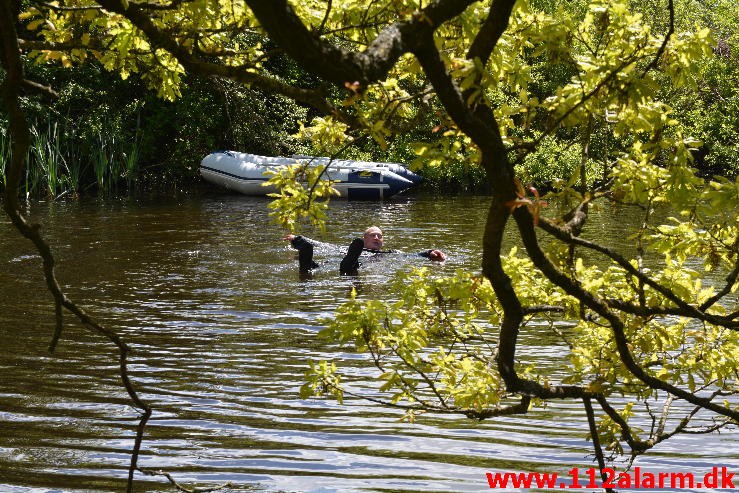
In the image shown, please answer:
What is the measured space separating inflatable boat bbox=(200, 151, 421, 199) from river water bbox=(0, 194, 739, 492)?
9.42m

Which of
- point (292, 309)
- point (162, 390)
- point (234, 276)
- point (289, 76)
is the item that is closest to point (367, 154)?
point (289, 76)

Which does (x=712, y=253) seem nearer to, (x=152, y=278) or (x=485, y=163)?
(x=485, y=163)

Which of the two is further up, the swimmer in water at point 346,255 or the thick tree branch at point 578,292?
the thick tree branch at point 578,292

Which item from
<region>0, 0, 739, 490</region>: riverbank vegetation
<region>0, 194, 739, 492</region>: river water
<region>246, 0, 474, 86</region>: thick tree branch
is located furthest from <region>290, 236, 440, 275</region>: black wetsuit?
<region>246, 0, 474, 86</region>: thick tree branch

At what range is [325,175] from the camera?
79.8ft

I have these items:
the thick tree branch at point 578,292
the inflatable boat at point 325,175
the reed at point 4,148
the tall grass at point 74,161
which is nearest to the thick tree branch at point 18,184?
the thick tree branch at point 578,292

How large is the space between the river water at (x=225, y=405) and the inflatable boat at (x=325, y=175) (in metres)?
9.42

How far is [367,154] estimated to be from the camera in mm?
27359

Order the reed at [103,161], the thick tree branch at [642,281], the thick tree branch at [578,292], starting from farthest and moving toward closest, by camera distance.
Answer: the reed at [103,161] → the thick tree branch at [642,281] → the thick tree branch at [578,292]

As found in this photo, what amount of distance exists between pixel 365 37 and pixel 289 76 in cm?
2290

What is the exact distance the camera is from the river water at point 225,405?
5.70 meters

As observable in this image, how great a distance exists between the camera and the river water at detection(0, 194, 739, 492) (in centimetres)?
570

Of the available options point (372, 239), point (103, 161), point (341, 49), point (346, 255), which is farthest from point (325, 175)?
point (341, 49)

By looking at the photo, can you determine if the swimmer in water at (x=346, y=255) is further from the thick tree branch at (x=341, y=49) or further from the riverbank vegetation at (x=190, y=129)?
the thick tree branch at (x=341, y=49)
